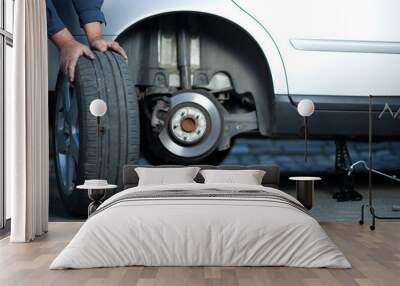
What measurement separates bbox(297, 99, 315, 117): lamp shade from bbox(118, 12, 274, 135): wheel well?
0.97 ft

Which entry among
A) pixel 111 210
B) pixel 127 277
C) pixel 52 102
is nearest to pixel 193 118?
pixel 52 102

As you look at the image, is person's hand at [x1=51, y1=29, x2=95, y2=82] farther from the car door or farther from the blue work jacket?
the car door

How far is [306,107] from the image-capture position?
448 centimetres

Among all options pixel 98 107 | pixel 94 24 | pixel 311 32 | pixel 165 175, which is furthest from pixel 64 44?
pixel 311 32

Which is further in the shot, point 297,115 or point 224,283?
point 297,115

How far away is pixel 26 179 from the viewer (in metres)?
4.02

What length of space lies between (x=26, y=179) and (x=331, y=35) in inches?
102

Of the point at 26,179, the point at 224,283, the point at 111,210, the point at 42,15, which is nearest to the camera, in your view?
the point at 224,283

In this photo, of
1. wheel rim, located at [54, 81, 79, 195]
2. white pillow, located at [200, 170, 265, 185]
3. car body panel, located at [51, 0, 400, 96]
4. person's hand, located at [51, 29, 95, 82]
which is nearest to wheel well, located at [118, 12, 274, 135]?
car body panel, located at [51, 0, 400, 96]

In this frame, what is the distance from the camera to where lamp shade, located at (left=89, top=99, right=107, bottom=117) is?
14.7 feet

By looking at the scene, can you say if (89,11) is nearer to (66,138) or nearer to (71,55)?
(71,55)

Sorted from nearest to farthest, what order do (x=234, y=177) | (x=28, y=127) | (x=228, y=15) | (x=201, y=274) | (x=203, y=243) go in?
(x=201, y=274), (x=203, y=243), (x=28, y=127), (x=234, y=177), (x=228, y=15)

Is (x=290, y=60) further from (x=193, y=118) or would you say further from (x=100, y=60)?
(x=100, y=60)

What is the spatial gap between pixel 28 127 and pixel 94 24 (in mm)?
1141
